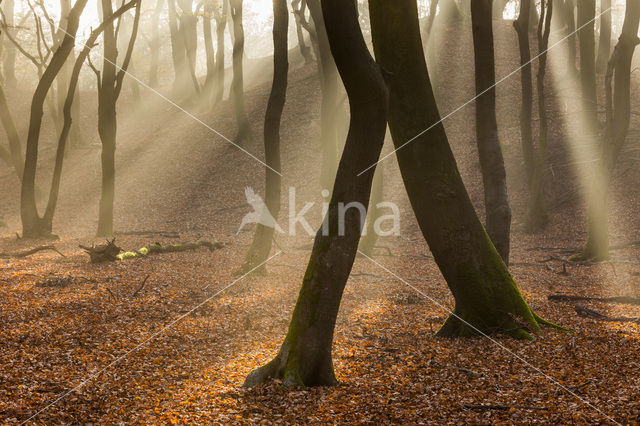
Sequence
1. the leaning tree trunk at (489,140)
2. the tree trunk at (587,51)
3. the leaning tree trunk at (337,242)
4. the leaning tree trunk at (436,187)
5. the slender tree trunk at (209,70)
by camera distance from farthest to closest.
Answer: the slender tree trunk at (209,70)
the tree trunk at (587,51)
the leaning tree trunk at (489,140)
the leaning tree trunk at (436,187)
the leaning tree trunk at (337,242)

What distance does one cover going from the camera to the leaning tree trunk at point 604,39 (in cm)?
2150

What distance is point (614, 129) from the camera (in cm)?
1171

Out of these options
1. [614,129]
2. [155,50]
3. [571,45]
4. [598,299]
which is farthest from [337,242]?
[155,50]

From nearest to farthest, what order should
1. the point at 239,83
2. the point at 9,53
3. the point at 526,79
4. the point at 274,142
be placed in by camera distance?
the point at 274,142 < the point at 526,79 < the point at 239,83 < the point at 9,53

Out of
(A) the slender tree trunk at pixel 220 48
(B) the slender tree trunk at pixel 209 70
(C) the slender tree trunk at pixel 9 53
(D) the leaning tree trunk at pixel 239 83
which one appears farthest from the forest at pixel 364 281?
(C) the slender tree trunk at pixel 9 53

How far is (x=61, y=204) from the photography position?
23141mm

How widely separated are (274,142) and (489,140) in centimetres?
431

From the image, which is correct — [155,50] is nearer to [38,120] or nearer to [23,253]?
[38,120]

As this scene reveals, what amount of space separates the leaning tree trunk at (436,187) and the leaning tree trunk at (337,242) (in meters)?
1.29

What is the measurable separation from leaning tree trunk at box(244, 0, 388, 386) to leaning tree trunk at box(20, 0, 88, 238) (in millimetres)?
12137

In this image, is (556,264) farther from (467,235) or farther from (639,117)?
(639,117)

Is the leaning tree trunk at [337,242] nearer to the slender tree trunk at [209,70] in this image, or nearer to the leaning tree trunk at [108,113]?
the leaning tree trunk at [108,113]

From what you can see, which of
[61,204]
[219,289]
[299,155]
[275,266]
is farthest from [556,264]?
[61,204]

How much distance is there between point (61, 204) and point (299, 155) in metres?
10.2
